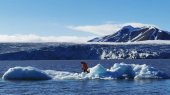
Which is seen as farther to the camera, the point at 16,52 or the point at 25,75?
the point at 16,52

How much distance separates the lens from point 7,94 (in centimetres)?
3578

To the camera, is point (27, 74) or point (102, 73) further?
point (102, 73)

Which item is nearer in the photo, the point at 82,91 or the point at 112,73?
the point at 82,91

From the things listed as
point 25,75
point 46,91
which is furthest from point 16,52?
point 46,91

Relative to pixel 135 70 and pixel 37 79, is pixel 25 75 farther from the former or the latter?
pixel 135 70

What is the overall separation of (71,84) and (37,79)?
283 inches

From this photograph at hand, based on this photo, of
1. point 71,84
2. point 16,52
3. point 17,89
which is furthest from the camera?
point 16,52

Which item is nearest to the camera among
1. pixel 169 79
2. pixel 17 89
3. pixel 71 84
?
pixel 17 89

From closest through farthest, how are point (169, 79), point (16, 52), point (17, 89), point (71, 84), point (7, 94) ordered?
point (7, 94) → point (17, 89) → point (71, 84) → point (169, 79) → point (16, 52)

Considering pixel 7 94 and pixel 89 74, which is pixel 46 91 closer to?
pixel 7 94

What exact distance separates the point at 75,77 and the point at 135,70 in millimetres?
6705

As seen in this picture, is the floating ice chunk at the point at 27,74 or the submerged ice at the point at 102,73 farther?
A: the submerged ice at the point at 102,73

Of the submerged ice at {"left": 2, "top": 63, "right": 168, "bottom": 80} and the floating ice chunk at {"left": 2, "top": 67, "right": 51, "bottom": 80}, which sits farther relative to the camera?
the submerged ice at {"left": 2, "top": 63, "right": 168, "bottom": 80}

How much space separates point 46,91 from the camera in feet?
124
